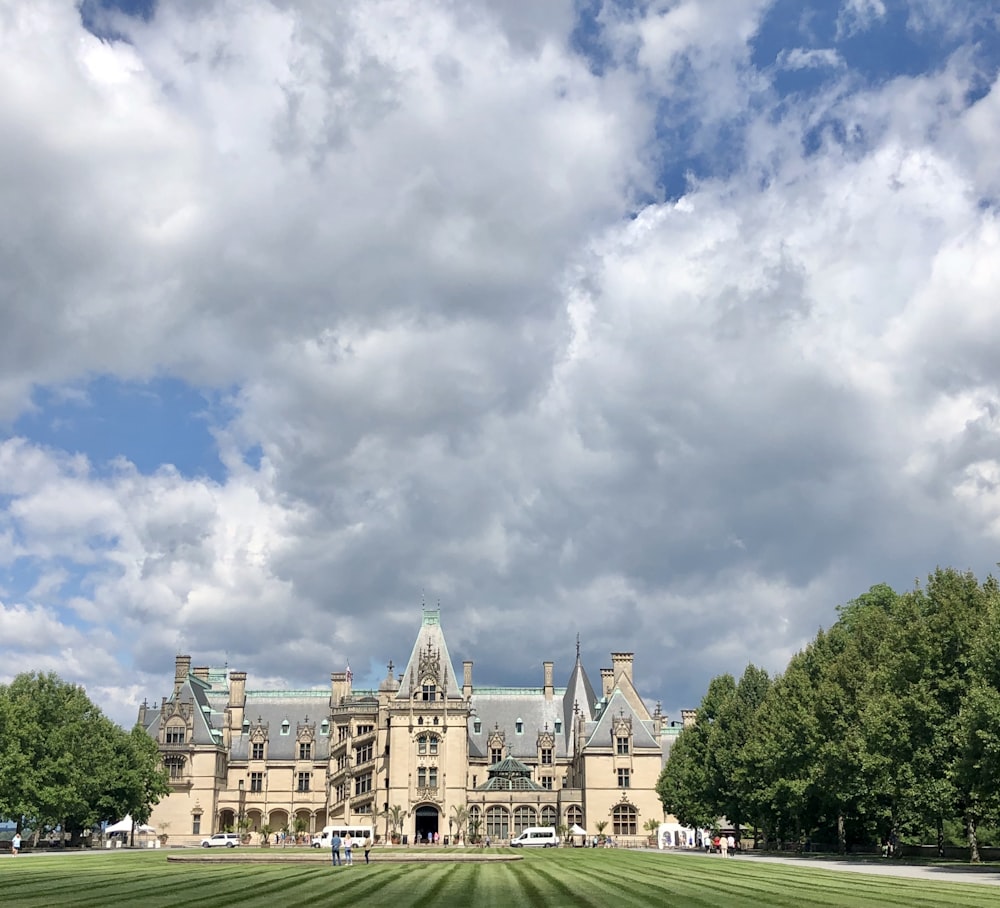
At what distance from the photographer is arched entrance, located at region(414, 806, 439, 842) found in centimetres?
10750

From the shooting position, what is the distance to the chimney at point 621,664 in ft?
399

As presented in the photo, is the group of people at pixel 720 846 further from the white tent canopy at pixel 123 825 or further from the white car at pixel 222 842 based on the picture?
the white tent canopy at pixel 123 825

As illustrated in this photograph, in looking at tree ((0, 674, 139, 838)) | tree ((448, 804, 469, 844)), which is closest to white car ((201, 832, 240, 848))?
tree ((0, 674, 139, 838))

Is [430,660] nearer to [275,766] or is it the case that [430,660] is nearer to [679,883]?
[275,766]

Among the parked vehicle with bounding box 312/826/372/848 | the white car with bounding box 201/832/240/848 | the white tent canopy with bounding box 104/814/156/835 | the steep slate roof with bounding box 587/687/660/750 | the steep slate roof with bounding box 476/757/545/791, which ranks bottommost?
the white car with bounding box 201/832/240/848

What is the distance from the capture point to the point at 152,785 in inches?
3538

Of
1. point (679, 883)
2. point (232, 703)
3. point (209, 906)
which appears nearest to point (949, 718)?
point (679, 883)

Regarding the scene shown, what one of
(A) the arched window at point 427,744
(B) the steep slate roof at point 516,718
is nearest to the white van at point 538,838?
(A) the arched window at point 427,744

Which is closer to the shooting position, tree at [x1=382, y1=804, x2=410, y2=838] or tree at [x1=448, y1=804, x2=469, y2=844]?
tree at [x1=448, y1=804, x2=469, y2=844]

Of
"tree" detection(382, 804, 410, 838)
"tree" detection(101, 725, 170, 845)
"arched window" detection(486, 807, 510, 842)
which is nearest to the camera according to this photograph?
"tree" detection(101, 725, 170, 845)

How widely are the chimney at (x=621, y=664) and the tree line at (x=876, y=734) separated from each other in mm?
36593

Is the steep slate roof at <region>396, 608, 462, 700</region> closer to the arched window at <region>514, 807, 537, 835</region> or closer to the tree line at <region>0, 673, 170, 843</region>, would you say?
the arched window at <region>514, 807, 537, 835</region>

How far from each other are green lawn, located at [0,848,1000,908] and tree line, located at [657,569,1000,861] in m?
9.63

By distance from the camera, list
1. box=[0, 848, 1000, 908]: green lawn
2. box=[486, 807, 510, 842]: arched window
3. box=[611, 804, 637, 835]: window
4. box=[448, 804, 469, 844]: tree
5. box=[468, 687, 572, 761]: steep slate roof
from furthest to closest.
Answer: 1. box=[468, 687, 572, 761]: steep slate roof
2. box=[486, 807, 510, 842]: arched window
3. box=[611, 804, 637, 835]: window
4. box=[448, 804, 469, 844]: tree
5. box=[0, 848, 1000, 908]: green lawn
